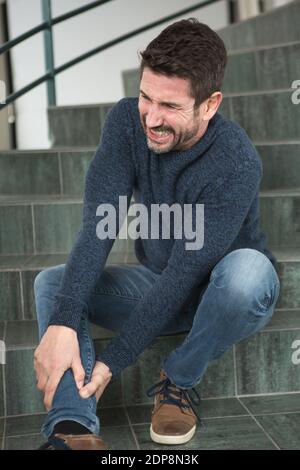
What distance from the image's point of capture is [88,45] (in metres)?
5.84

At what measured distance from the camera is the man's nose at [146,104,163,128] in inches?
59.2

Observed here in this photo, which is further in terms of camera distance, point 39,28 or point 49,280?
point 39,28

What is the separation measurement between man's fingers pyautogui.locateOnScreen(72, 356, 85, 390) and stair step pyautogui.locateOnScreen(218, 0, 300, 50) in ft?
8.05

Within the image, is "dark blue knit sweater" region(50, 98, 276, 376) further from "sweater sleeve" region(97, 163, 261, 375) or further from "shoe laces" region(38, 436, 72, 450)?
"shoe laces" region(38, 436, 72, 450)

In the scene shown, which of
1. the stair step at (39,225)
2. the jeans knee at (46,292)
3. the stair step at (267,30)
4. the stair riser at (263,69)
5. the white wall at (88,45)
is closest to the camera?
the jeans knee at (46,292)

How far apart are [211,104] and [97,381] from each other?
686 millimetres

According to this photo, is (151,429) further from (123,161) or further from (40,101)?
(40,101)

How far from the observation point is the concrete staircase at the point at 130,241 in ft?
6.00

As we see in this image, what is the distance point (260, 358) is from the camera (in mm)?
1865

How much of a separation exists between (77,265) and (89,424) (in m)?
0.37

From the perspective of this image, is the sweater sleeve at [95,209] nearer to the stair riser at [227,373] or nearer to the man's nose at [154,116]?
the man's nose at [154,116]

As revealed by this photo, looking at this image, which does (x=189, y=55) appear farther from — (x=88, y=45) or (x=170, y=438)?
(x=88, y=45)

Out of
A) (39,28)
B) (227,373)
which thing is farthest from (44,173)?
(227,373)

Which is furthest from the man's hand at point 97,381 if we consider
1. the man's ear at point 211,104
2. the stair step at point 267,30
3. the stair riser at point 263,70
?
the stair step at point 267,30
